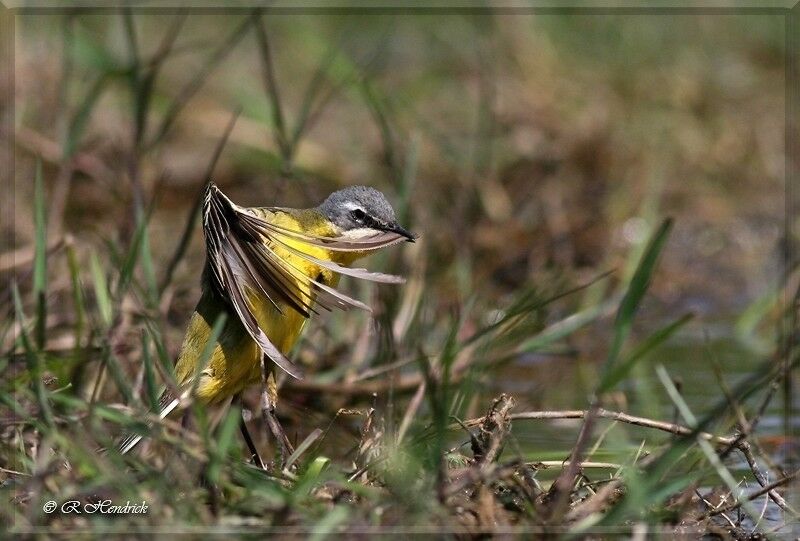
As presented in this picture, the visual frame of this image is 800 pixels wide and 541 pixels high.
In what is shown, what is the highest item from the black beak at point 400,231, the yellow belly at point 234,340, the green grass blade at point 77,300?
the black beak at point 400,231

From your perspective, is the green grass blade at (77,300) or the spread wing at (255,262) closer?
the spread wing at (255,262)

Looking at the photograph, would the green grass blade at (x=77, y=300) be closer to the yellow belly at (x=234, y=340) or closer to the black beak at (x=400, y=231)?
the yellow belly at (x=234, y=340)

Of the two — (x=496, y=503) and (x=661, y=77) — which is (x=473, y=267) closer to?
(x=661, y=77)

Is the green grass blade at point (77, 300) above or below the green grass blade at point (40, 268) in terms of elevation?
below

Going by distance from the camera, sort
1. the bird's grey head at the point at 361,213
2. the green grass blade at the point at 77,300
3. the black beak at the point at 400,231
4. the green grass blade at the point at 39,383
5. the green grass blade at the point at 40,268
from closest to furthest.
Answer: the green grass blade at the point at 39,383
the green grass blade at the point at 40,268
the green grass blade at the point at 77,300
the black beak at the point at 400,231
the bird's grey head at the point at 361,213

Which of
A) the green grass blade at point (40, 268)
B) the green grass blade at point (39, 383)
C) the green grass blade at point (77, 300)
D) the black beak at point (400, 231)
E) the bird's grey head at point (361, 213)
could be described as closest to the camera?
the green grass blade at point (39, 383)

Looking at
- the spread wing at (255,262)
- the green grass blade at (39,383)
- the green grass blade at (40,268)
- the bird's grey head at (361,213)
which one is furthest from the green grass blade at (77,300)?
the bird's grey head at (361,213)

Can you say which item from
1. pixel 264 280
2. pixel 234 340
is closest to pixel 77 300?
pixel 234 340

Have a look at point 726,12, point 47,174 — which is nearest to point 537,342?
point 47,174

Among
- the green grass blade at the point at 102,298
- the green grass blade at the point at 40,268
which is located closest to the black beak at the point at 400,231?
the green grass blade at the point at 102,298
